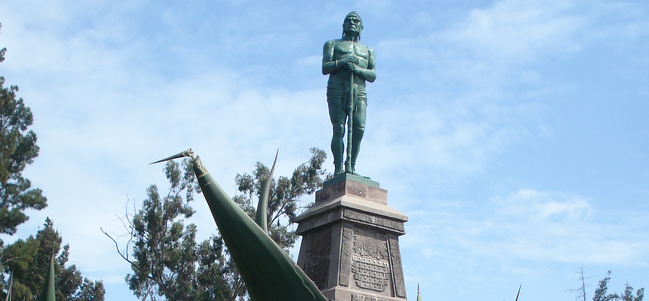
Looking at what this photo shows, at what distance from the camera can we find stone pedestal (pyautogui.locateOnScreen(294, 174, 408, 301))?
7.64 m

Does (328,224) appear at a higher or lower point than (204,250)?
lower

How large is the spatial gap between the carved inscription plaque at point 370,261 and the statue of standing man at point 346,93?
84 cm

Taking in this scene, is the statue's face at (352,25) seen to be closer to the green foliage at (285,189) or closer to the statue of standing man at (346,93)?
the statue of standing man at (346,93)

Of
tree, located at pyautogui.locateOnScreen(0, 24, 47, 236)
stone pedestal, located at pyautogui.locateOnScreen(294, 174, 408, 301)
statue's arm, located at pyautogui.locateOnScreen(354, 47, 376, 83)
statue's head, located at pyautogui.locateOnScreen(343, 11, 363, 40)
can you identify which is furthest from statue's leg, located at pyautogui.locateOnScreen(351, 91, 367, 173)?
tree, located at pyautogui.locateOnScreen(0, 24, 47, 236)

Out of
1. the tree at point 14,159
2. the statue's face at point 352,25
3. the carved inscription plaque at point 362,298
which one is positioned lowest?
the carved inscription plaque at point 362,298

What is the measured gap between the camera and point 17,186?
2242cm

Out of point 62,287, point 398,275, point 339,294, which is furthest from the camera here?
point 62,287

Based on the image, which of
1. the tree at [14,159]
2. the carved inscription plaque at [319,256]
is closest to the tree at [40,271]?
the tree at [14,159]

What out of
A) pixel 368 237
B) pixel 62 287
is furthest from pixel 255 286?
pixel 62 287

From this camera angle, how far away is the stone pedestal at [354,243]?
7.64 metres

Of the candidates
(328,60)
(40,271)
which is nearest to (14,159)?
(40,271)

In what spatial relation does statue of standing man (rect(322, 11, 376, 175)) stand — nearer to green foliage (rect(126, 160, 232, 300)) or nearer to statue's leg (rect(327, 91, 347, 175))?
statue's leg (rect(327, 91, 347, 175))

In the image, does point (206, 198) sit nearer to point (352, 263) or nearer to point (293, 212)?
point (352, 263)

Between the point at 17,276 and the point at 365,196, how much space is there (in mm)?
17390
